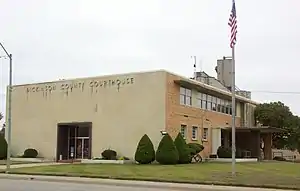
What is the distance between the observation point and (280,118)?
60.4 meters

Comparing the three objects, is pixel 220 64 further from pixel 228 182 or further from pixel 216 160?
pixel 228 182

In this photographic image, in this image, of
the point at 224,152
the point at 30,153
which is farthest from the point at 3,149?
the point at 224,152

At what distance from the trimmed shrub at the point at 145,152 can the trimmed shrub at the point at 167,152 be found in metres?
0.63

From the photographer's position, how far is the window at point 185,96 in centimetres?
4431

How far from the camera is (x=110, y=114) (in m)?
44.1

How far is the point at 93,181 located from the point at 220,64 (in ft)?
133

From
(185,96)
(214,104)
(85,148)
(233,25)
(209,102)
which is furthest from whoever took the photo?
(214,104)

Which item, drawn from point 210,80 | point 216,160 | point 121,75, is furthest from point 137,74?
point 210,80

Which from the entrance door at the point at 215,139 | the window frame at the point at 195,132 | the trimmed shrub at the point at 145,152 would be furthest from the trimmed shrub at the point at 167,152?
the entrance door at the point at 215,139

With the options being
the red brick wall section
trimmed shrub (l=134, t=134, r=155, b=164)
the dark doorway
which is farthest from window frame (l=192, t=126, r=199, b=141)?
the dark doorway

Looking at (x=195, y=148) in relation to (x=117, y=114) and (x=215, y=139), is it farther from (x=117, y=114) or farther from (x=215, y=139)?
(x=215, y=139)

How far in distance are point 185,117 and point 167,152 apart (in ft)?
21.9

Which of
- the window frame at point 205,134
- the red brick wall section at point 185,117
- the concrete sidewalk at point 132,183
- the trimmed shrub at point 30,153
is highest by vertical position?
the red brick wall section at point 185,117

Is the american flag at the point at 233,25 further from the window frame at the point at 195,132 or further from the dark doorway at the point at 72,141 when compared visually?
the dark doorway at the point at 72,141
